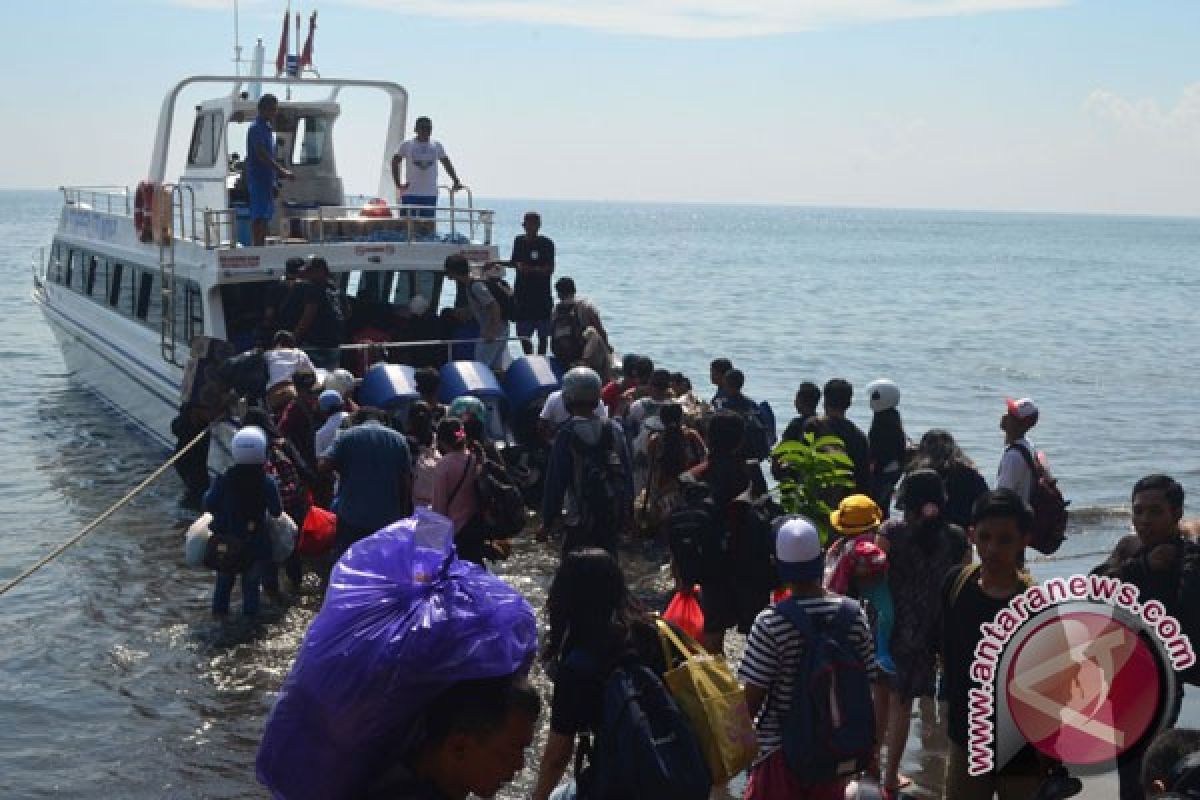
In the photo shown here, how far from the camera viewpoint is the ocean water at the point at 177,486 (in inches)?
342

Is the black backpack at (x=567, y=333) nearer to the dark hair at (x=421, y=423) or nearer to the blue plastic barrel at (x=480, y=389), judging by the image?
the blue plastic barrel at (x=480, y=389)

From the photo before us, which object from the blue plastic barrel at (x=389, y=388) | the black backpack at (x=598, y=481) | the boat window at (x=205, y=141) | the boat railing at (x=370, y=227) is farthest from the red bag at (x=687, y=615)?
the boat window at (x=205, y=141)

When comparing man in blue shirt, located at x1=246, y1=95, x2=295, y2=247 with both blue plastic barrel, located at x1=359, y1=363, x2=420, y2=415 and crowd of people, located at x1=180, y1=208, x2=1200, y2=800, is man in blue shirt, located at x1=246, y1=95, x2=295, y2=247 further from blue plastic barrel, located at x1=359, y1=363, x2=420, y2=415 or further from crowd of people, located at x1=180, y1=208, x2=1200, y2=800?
blue plastic barrel, located at x1=359, y1=363, x2=420, y2=415

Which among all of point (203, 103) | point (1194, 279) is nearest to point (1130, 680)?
point (203, 103)

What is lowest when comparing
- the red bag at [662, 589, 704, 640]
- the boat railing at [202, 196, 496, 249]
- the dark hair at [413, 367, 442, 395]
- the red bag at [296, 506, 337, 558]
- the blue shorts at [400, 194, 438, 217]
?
the red bag at [296, 506, 337, 558]

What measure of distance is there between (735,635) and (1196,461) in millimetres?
13017

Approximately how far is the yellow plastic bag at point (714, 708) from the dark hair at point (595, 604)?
5.6 inches

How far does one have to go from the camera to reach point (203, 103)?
683 inches

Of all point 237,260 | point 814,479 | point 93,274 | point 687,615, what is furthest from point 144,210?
point 687,615

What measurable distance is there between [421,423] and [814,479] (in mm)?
2700

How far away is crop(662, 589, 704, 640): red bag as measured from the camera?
21.8 ft

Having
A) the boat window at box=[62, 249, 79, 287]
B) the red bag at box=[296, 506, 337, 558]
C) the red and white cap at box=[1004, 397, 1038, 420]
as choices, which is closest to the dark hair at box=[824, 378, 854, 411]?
the red and white cap at box=[1004, 397, 1038, 420]

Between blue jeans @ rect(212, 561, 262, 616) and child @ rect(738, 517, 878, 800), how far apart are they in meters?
5.60

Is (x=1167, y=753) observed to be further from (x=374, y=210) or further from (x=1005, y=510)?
(x=374, y=210)
